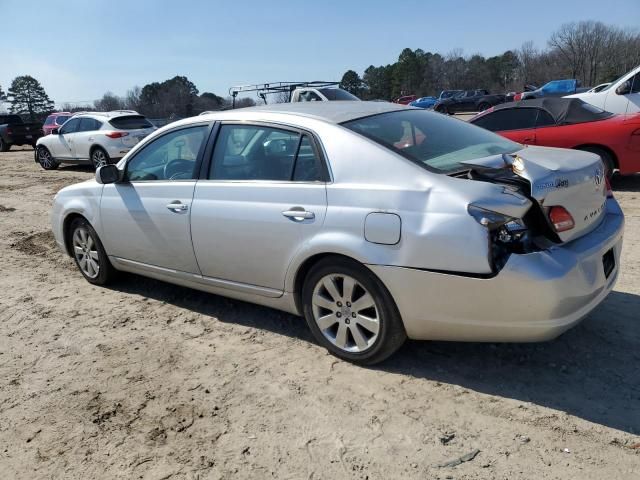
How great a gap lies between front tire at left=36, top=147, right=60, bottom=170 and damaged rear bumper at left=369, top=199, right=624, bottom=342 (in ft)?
49.2

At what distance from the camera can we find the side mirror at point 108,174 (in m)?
4.61

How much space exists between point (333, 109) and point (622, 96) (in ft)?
22.9

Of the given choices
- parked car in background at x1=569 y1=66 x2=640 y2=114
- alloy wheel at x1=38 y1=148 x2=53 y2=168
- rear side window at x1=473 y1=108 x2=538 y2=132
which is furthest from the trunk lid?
alloy wheel at x1=38 y1=148 x2=53 y2=168

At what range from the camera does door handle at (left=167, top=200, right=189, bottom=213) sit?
4049 millimetres

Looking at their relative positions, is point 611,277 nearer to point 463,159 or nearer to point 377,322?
point 463,159

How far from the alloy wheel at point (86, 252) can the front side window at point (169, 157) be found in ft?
2.89

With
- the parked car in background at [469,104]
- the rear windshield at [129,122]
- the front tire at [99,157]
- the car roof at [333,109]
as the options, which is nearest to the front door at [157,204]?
the car roof at [333,109]

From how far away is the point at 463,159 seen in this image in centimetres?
334

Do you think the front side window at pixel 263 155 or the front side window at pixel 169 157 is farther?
the front side window at pixel 169 157

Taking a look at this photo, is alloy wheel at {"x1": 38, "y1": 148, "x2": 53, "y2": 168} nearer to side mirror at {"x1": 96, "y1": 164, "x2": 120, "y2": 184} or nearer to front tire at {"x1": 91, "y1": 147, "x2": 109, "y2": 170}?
front tire at {"x1": 91, "y1": 147, "x2": 109, "y2": 170}

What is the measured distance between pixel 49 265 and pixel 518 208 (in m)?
5.21

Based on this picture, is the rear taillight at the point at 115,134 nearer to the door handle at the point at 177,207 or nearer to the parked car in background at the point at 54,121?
the parked car in background at the point at 54,121

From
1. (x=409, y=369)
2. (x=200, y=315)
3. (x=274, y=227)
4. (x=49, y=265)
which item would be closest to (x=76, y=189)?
(x=49, y=265)

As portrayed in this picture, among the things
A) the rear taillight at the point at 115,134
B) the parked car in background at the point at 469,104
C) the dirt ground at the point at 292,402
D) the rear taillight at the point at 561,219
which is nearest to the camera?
the dirt ground at the point at 292,402
